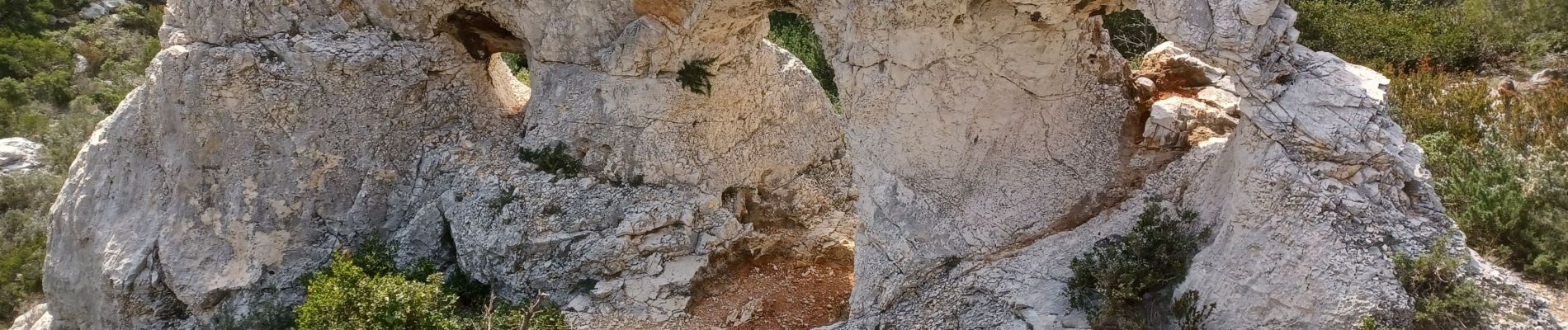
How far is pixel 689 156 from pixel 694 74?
30.1 inches

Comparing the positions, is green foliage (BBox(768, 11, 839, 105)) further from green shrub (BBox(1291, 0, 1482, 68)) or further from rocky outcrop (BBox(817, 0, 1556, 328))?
rocky outcrop (BBox(817, 0, 1556, 328))

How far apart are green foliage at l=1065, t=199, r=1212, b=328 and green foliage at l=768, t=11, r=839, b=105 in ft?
31.9

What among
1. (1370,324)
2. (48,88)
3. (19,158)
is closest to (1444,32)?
(1370,324)

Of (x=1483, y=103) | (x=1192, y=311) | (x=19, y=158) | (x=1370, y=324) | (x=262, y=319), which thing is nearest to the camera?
(x=1370, y=324)

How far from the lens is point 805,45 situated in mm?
17453

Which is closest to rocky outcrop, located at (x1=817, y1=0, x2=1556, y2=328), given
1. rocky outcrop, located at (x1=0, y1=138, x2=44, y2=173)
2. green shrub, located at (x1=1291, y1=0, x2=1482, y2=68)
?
green shrub, located at (x1=1291, y1=0, x2=1482, y2=68)

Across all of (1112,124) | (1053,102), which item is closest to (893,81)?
(1053,102)

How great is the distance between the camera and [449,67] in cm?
885

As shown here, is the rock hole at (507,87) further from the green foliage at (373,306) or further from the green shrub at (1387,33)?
the green shrub at (1387,33)

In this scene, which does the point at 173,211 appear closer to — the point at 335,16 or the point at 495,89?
the point at 335,16

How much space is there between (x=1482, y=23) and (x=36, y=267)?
20152 millimetres

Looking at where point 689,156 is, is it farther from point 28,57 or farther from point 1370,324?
point 28,57

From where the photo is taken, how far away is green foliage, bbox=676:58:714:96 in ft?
27.5

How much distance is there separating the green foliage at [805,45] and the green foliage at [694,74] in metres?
7.08
